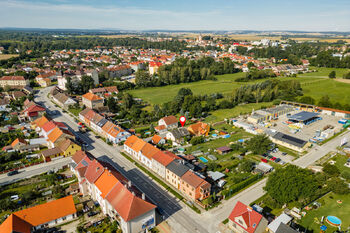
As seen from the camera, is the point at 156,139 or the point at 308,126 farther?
the point at 308,126

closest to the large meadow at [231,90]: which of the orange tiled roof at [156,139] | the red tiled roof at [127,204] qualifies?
the orange tiled roof at [156,139]

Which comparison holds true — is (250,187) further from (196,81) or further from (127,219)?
(196,81)

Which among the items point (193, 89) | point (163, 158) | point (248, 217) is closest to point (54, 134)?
point (163, 158)

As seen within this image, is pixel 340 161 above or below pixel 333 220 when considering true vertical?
below

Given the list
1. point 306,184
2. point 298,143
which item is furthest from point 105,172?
point 298,143

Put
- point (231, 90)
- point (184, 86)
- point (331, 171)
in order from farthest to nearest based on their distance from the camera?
point (184, 86) < point (231, 90) < point (331, 171)

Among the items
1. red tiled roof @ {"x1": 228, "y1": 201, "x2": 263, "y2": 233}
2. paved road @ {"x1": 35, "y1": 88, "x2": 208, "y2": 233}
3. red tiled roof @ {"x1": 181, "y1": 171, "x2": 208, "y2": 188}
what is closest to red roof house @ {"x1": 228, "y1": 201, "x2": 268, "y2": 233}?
red tiled roof @ {"x1": 228, "y1": 201, "x2": 263, "y2": 233}

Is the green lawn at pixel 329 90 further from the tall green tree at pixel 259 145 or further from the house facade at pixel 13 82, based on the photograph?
the house facade at pixel 13 82

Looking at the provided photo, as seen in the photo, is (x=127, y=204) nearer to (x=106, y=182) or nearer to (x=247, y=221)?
(x=106, y=182)
